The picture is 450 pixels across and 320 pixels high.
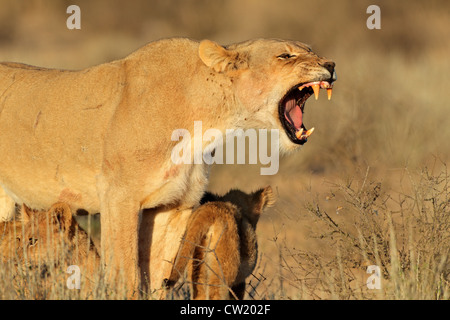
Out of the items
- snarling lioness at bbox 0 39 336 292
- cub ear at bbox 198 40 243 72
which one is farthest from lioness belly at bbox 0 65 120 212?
cub ear at bbox 198 40 243 72

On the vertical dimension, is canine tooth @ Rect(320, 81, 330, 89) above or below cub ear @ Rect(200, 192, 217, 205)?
above

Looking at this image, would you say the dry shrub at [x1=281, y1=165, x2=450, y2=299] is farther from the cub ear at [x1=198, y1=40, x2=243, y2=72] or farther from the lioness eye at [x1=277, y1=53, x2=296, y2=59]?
the cub ear at [x1=198, y1=40, x2=243, y2=72]

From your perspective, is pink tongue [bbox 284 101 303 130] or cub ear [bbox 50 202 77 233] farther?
pink tongue [bbox 284 101 303 130]

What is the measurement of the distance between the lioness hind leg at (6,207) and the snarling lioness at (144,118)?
0.77m

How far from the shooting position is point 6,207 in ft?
25.4

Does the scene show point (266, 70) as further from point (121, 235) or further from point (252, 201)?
point (121, 235)

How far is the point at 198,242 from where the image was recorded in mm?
6363

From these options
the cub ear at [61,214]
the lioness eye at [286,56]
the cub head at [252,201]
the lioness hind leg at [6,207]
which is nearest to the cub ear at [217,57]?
the lioness eye at [286,56]

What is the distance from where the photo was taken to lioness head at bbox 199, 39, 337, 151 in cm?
650

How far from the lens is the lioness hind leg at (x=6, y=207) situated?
7656mm

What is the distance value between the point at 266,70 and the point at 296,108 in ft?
1.91

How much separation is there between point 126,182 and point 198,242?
63 cm

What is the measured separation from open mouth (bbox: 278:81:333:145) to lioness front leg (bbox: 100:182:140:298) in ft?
4.07
